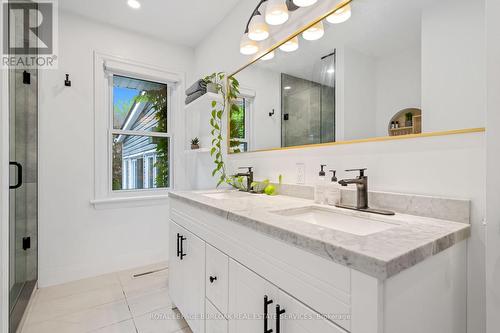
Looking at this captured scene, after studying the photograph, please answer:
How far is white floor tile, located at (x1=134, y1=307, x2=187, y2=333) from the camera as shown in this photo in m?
1.60

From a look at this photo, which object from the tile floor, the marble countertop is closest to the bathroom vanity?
the marble countertop

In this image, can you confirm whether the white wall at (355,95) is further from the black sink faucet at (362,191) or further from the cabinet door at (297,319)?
the cabinet door at (297,319)

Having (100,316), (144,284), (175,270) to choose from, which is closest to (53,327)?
(100,316)

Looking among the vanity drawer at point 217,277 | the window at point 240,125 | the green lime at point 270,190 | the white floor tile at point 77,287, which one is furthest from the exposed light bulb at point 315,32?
the white floor tile at point 77,287

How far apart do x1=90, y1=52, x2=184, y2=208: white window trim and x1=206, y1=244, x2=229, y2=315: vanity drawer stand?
65.9 inches

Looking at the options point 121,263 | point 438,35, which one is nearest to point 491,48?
point 438,35

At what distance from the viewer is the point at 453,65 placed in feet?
2.99

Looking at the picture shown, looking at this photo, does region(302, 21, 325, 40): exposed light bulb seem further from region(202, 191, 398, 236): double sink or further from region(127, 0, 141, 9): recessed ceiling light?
region(127, 0, 141, 9): recessed ceiling light

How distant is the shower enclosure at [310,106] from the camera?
1.37 m

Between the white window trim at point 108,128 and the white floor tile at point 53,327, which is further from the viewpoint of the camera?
the white window trim at point 108,128

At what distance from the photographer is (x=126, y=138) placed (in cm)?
263

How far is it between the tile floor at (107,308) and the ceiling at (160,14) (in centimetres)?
248

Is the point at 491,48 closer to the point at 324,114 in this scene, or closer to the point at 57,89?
the point at 324,114

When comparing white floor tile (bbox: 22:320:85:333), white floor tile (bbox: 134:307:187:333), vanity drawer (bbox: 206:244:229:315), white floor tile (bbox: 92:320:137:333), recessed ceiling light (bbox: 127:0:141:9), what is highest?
recessed ceiling light (bbox: 127:0:141:9)
